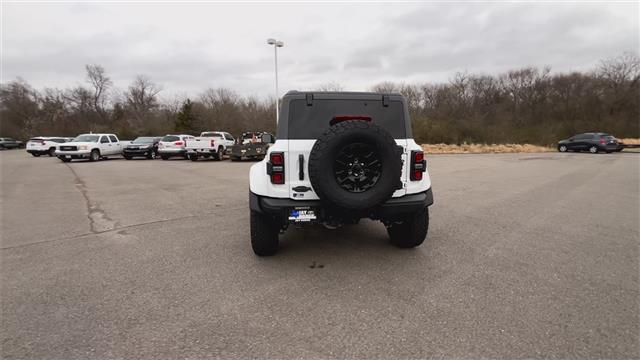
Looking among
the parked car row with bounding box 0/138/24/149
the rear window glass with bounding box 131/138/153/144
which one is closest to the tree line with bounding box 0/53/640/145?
the parked car row with bounding box 0/138/24/149

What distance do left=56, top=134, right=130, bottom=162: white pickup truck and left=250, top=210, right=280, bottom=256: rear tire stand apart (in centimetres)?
2154

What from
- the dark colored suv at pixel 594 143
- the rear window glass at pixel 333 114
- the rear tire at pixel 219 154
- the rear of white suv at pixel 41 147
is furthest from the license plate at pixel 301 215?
the rear of white suv at pixel 41 147

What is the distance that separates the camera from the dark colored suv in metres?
25.1

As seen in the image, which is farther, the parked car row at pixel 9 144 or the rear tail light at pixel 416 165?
the parked car row at pixel 9 144

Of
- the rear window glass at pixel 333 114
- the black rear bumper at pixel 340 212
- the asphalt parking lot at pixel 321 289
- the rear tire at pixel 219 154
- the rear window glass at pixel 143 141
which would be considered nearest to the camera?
the asphalt parking lot at pixel 321 289

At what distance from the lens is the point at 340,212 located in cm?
344

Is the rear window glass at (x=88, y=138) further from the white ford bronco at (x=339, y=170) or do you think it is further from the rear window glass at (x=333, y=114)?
the rear window glass at (x=333, y=114)

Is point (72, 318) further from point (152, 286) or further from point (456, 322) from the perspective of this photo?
point (456, 322)

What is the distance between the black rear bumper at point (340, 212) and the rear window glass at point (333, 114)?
74cm

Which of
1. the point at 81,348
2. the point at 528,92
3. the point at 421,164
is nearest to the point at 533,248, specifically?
the point at 421,164

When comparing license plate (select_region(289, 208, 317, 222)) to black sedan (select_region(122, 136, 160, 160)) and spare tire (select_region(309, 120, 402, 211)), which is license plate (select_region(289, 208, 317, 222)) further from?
black sedan (select_region(122, 136, 160, 160))

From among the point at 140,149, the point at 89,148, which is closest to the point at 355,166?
the point at 89,148

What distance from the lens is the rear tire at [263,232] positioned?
391 centimetres

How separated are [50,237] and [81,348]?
370 cm
